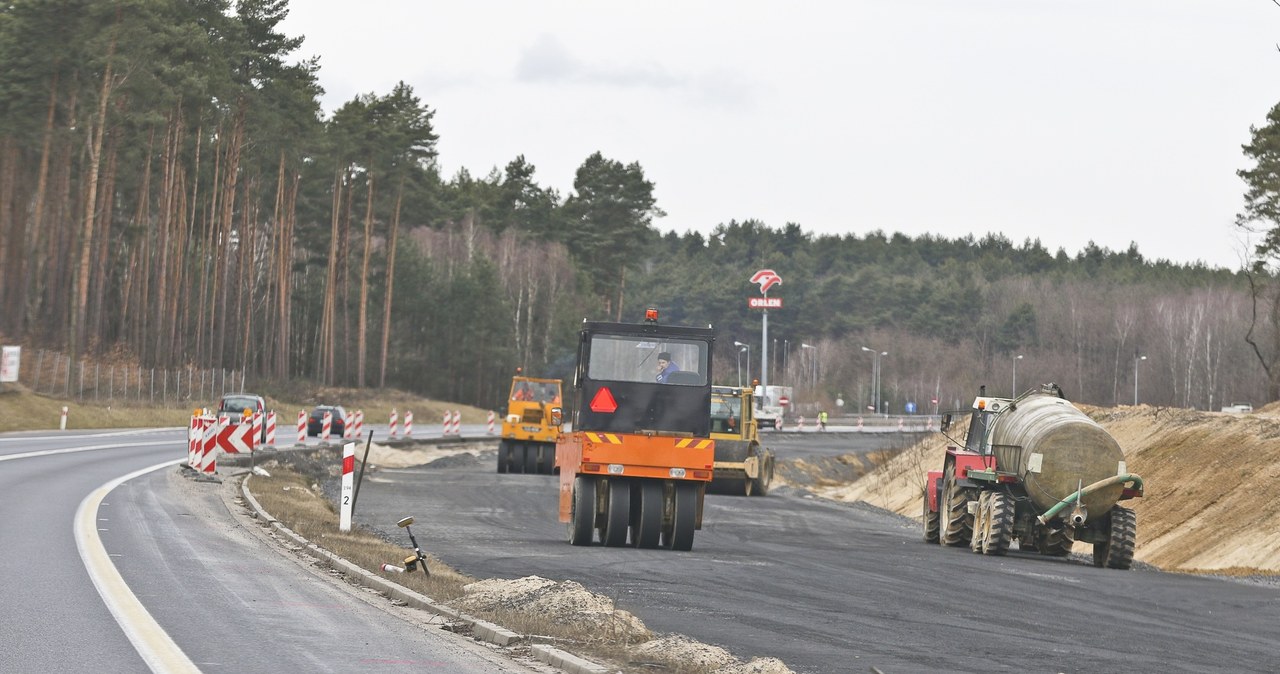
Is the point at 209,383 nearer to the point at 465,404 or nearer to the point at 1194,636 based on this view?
the point at 465,404

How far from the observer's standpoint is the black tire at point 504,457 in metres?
44.6

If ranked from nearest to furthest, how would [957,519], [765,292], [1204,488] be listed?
[957,519], [1204,488], [765,292]

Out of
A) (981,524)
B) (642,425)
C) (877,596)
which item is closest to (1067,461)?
(981,524)

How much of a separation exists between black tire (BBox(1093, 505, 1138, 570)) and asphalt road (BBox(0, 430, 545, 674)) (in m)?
13.0

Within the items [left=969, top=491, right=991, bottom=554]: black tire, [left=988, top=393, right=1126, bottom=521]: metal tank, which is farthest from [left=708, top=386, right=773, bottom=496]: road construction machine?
[left=988, top=393, right=1126, bottom=521]: metal tank

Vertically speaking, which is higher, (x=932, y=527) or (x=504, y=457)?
(x=504, y=457)

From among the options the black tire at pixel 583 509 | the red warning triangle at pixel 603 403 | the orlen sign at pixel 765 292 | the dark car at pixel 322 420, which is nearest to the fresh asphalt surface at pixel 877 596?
the black tire at pixel 583 509

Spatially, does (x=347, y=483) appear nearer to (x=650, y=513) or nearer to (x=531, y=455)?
(x=650, y=513)

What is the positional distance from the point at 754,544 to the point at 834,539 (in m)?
2.74

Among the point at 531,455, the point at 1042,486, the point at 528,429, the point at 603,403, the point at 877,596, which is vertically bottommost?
the point at 877,596

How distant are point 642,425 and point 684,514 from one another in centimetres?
154

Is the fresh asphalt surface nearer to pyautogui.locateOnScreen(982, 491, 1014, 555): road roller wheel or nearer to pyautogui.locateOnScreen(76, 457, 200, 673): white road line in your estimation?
pyautogui.locateOnScreen(982, 491, 1014, 555): road roller wheel

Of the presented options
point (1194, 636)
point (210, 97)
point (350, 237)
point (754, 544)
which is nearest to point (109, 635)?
point (1194, 636)

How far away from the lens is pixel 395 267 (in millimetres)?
104188
